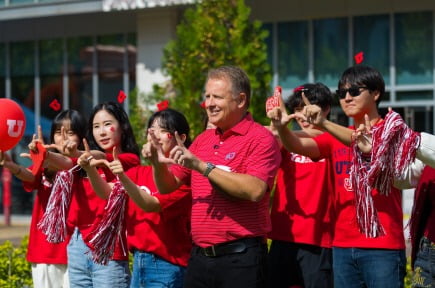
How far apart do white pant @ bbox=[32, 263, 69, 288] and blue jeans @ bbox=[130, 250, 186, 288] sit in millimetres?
917

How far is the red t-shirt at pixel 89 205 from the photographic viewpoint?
5098 millimetres

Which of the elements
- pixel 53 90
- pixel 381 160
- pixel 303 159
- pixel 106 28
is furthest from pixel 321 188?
pixel 53 90

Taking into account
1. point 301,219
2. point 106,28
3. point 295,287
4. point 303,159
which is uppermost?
point 106,28

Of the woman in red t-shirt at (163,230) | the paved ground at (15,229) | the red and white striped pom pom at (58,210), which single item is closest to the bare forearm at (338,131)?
the woman in red t-shirt at (163,230)

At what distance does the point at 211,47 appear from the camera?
33.1 ft

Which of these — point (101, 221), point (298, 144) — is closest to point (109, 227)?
point (101, 221)

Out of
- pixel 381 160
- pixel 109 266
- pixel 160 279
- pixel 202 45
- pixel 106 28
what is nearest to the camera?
pixel 381 160

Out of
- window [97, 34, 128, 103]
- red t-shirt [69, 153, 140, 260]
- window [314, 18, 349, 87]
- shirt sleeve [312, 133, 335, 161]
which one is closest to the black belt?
shirt sleeve [312, 133, 335, 161]

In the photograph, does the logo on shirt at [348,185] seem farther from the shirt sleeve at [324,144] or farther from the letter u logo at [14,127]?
the letter u logo at [14,127]

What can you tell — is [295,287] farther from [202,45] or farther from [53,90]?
[53,90]

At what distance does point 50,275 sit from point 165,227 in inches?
45.7

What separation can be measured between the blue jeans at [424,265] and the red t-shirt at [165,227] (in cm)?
133

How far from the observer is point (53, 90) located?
16.2 meters

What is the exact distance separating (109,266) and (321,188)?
1.39m
